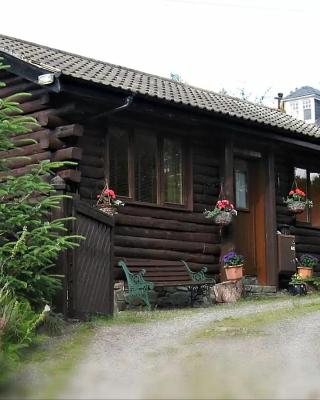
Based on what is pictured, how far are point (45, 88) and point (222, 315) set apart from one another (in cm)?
467

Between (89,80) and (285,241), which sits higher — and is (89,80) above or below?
above

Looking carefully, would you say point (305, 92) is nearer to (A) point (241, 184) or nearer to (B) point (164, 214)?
(A) point (241, 184)

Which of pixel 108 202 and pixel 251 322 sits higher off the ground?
pixel 108 202

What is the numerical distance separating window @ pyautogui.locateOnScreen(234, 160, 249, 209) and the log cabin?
23 mm

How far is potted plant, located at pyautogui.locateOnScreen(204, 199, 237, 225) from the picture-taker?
1325 cm

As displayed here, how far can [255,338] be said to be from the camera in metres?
7.61

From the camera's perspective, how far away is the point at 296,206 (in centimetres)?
1508

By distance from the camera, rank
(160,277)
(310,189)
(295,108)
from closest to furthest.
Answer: (160,277), (310,189), (295,108)

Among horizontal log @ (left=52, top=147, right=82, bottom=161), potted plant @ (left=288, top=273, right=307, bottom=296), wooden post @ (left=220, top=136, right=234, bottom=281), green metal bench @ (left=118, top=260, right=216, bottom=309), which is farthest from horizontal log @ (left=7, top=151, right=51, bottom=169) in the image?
potted plant @ (left=288, top=273, right=307, bottom=296)

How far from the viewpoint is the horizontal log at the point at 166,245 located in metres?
12.2

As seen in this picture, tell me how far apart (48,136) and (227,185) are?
399 centimetres

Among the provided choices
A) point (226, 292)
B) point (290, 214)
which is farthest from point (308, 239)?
point (226, 292)

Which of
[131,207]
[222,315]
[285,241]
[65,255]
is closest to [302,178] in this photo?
[285,241]

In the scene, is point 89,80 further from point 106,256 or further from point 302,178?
point 302,178
